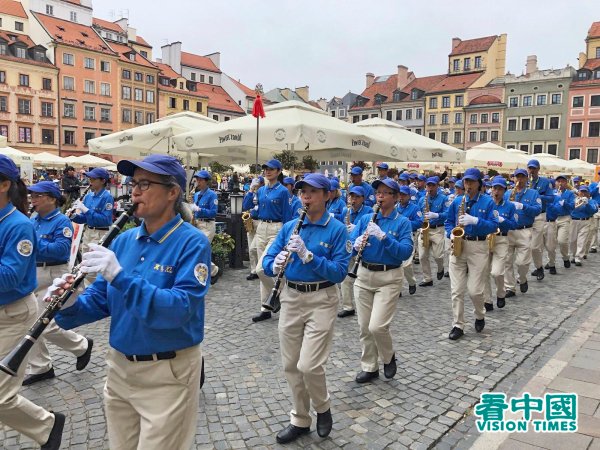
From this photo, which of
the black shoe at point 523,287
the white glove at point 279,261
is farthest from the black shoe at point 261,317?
the black shoe at point 523,287

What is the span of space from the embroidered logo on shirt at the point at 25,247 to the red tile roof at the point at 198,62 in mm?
68471

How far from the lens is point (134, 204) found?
8.76 feet

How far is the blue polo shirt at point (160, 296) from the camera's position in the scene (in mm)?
2453

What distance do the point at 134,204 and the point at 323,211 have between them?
2.05 metres

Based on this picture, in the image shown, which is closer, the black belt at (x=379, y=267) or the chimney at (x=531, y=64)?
the black belt at (x=379, y=267)

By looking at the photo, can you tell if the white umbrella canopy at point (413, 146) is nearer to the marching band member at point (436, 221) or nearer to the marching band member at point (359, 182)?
the marching band member at point (436, 221)

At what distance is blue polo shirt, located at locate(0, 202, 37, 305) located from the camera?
139 inches

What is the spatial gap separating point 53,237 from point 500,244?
7.10 metres

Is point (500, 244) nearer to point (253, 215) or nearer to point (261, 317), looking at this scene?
point (261, 317)

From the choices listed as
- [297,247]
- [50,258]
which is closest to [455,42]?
[50,258]

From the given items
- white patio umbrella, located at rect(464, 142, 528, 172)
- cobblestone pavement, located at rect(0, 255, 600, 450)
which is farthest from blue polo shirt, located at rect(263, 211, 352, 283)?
white patio umbrella, located at rect(464, 142, 528, 172)

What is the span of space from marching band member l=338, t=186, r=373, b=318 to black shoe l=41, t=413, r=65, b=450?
15.6 feet

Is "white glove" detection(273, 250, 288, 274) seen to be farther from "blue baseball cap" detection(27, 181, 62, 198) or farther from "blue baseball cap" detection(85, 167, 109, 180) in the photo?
"blue baseball cap" detection(85, 167, 109, 180)

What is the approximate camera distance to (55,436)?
3691 mm
